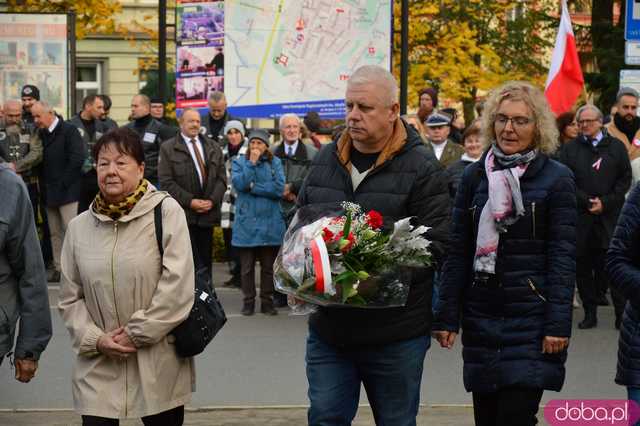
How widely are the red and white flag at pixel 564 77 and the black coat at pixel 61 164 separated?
18.2 ft

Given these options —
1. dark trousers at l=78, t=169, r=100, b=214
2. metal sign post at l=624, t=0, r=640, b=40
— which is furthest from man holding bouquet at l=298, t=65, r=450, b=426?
dark trousers at l=78, t=169, r=100, b=214

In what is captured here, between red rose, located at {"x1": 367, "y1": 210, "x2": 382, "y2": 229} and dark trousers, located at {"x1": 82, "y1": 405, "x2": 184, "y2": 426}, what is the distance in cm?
133

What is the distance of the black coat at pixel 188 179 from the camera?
13156 mm

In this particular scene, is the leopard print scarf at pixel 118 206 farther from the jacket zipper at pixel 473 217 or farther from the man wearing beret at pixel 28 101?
the man wearing beret at pixel 28 101

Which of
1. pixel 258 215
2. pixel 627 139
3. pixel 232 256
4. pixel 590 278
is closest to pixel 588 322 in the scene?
pixel 590 278

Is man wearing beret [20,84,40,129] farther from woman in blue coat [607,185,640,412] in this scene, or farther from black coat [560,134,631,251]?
woman in blue coat [607,185,640,412]

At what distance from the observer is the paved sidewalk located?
796 centimetres

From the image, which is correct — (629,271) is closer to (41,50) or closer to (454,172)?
(454,172)

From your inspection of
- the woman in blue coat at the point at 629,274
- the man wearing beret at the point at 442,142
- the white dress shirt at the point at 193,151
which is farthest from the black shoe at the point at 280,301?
the woman in blue coat at the point at 629,274

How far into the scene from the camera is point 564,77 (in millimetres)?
15438

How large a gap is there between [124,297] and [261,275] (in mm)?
7006

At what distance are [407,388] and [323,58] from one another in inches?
507

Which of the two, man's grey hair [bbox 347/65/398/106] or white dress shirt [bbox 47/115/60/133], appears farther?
white dress shirt [bbox 47/115/60/133]

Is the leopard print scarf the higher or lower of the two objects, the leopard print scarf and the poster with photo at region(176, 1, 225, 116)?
the lower
